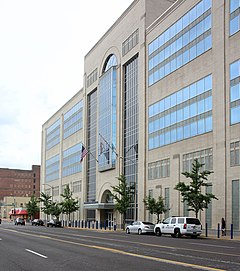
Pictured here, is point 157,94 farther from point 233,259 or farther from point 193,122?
point 233,259

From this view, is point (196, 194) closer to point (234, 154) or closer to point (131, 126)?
point (234, 154)

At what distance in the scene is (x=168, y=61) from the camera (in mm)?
57406

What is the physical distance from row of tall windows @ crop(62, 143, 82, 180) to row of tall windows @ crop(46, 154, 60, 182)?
6490 millimetres

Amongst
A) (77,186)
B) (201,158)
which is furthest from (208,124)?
(77,186)

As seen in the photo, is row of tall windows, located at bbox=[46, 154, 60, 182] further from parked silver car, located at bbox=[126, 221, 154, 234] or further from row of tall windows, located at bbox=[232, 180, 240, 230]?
row of tall windows, located at bbox=[232, 180, 240, 230]

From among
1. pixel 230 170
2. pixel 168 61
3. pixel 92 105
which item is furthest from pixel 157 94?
pixel 92 105

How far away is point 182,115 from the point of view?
5431cm

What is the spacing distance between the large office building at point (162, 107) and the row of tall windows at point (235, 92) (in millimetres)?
87

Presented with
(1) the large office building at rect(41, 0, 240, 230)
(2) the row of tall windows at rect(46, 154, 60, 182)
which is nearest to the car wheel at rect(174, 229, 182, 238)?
(1) the large office building at rect(41, 0, 240, 230)

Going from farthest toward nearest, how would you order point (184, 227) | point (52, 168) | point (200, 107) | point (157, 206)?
1. point (52, 168)
2. point (157, 206)
3. point (200, 107)
4. point (184, 227)

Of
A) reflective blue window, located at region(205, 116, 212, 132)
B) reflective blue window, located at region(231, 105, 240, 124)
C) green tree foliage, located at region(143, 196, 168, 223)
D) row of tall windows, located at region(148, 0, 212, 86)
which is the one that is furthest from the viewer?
green tree foliage, located at region(143, 196, 168, 223)

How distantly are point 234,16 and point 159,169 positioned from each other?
67.3ft

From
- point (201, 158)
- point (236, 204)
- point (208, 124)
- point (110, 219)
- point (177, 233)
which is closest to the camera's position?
point (177, 233)

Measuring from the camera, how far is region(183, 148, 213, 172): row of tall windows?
47.6 m
